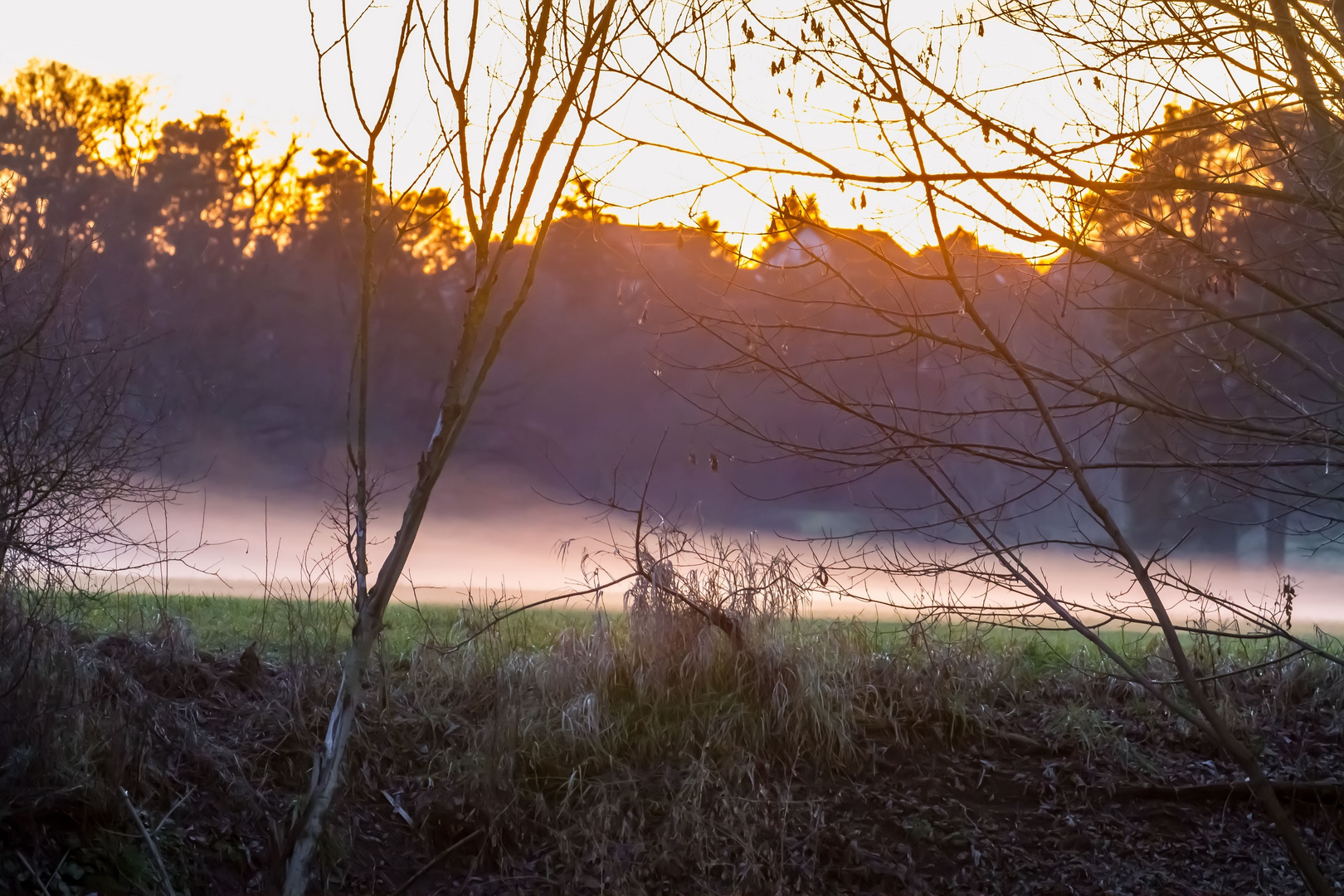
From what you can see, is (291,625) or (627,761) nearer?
(627,761)

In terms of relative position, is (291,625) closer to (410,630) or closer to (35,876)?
(410,630)

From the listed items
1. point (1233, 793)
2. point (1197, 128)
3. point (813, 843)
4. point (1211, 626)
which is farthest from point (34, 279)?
point (1211, 626)

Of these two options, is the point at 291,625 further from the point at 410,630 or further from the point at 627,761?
the point at 627,761

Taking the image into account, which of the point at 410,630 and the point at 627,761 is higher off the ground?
the point at 410,630

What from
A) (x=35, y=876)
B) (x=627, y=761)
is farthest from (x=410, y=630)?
(x=35, y=876)

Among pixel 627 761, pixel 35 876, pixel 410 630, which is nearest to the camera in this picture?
pixel 35 876

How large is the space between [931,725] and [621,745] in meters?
1.86

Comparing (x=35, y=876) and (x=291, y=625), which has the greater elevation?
(x=291, y=625)

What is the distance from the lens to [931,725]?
6.16m

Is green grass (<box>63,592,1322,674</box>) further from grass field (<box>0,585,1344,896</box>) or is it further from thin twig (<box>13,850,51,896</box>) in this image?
thin twig (<box>13,850,51,896</box>)

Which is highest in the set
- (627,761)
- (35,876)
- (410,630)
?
(410,630)

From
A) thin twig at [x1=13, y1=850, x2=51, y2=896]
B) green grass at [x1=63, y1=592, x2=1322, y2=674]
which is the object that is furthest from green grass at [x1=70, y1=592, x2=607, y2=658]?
thin twig at [x1=13, y1=850, x2=51, y2=896]

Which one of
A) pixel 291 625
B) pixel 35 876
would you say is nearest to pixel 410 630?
pixel 291 625

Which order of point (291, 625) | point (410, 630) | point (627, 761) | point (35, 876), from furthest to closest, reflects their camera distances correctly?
point (410, 630) → point (291, 625) → point (627, 761) → point (35, 876)
